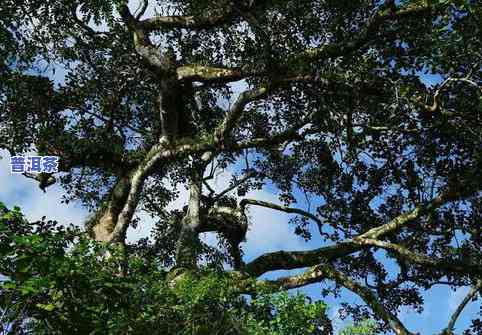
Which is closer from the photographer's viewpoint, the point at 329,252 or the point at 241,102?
the point at 241,102

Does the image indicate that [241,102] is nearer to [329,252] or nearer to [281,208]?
[329,252]

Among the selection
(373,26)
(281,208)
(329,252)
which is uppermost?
(373,26)

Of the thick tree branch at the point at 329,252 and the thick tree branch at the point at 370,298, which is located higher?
the thick tree branch at the point at 329,252

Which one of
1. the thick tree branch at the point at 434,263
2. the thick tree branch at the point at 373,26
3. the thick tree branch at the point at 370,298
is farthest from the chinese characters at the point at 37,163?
the thick tree branch at the point at 434,263

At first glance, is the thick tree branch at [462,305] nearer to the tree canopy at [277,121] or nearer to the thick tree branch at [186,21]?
the tree canopy at [277,121]

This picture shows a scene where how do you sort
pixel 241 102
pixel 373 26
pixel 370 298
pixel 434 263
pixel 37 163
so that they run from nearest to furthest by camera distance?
pixel 373 26 → pixel 370 298 → pixel 434 263 → pixel 241 102 → pixel 37 163

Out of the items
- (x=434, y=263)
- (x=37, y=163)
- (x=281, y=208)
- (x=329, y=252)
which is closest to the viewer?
(x=434, y=263)

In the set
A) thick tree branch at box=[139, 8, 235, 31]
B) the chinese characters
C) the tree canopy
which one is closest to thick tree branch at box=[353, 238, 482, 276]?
the tree canopy

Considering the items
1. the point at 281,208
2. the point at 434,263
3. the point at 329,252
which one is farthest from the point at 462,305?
the point at 281,208

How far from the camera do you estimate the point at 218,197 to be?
16391 millimetres

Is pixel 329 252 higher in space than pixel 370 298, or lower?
higher

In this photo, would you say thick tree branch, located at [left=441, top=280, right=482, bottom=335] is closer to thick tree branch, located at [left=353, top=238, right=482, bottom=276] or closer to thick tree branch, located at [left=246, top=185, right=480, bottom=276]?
thick tree branch, located at [left=353, top=238, right=482, bottom=276]

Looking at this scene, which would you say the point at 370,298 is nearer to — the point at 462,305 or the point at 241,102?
the point at 462,305

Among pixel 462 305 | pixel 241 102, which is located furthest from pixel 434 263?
pixel 241 102
